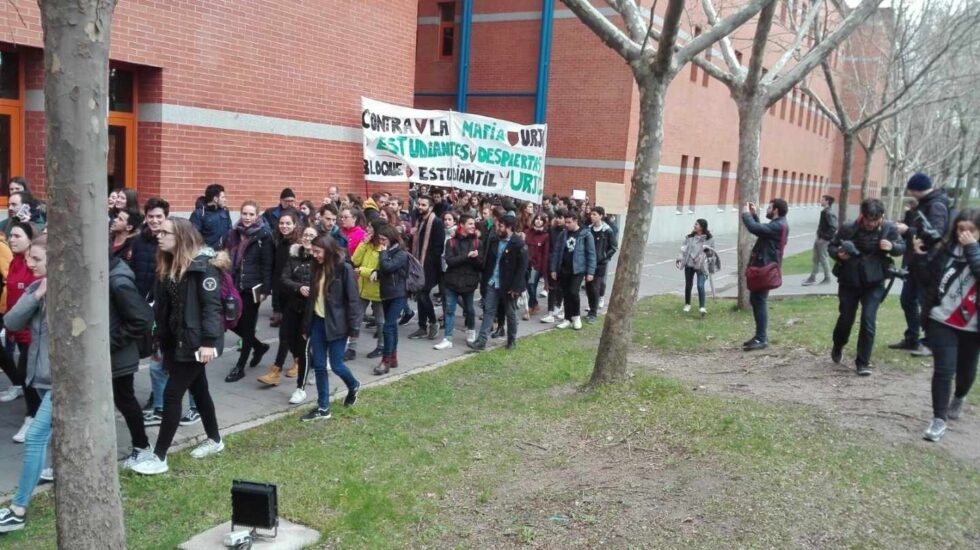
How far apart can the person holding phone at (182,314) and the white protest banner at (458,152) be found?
8.40 meters

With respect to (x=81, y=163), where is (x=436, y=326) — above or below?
below

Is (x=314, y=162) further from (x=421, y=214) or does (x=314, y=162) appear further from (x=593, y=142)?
(x=593, y=142)

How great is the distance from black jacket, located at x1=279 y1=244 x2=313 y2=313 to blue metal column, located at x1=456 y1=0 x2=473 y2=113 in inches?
728

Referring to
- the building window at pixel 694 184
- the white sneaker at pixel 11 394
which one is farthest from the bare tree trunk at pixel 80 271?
the building window at pixel 694 184

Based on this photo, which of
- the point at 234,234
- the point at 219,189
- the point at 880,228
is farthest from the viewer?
the point at 219,189

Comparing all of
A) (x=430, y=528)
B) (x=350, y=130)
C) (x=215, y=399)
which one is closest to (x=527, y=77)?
(x=350, y=130)

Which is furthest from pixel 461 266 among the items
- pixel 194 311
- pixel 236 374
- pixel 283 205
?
pixel 194 311

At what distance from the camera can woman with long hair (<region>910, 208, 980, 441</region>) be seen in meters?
5.63

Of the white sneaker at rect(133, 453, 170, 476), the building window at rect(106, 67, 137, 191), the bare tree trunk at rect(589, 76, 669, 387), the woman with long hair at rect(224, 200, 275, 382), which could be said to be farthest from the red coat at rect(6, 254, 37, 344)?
the building window at rect(106, 67, 137, 191)

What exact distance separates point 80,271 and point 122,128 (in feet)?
31.1

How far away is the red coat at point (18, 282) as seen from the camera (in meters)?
5.85

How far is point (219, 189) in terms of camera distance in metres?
9.75

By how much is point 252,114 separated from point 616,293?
8181mm

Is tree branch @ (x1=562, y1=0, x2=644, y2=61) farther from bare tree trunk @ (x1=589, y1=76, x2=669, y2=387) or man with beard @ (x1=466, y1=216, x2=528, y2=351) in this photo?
man with beard @ (x1=466, y1=216, x2=528, y2=351)
